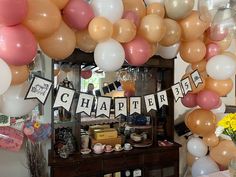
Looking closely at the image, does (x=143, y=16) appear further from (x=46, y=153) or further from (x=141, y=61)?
(x=46, y=153)

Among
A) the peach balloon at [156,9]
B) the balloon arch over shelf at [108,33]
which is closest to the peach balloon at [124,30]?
the balloon arch over shelf at [108,33]

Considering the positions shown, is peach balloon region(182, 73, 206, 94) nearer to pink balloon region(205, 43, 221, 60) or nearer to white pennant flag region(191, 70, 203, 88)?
white pennant flag region(191, 70, 203, 88)

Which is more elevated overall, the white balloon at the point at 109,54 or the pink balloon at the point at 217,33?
the pink balloon at the point at 217,33

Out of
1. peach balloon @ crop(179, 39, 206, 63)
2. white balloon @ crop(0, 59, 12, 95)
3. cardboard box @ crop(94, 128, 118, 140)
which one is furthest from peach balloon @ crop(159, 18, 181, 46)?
cardboard box @ crop(94, 128, 118, 140)

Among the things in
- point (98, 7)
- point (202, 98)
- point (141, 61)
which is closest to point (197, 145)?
point (202, 98)

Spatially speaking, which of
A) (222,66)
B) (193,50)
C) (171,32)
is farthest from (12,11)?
(222,66)

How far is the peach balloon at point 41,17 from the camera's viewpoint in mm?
1248

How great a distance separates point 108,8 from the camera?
1486 millimetres

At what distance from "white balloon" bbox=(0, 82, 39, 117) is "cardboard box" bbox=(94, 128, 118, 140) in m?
1.24

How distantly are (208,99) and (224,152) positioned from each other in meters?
0.54

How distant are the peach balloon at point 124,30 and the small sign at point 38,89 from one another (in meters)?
0.53

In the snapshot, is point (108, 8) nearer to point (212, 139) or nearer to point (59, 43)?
point (59, 43)

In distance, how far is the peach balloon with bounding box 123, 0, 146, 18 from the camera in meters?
1.65

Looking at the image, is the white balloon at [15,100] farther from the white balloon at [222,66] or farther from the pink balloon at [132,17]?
the white balloon at [222,66]
